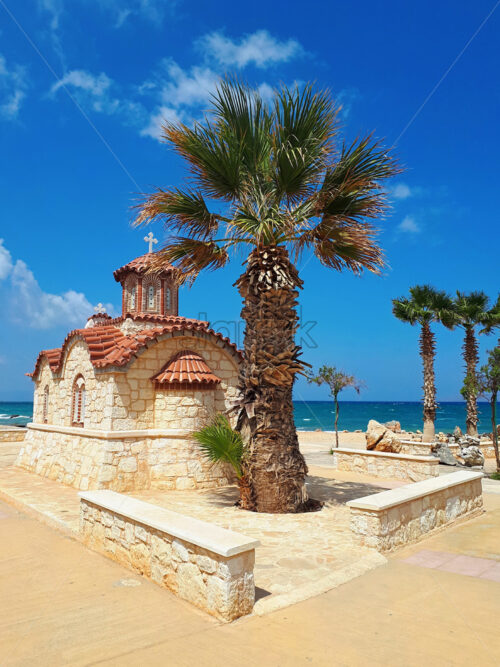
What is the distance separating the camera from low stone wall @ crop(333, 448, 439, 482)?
41.5 feet

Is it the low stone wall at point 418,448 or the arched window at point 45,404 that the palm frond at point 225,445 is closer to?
the arched window at point 45,404

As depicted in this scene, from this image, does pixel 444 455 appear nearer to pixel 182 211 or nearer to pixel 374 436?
pixel 374 436

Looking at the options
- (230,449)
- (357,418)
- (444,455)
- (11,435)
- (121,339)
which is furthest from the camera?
(357,418)

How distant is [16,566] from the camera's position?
640 centimetres

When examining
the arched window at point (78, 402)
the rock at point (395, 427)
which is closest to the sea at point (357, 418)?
the rock at point (395, 427)

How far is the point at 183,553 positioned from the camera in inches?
199

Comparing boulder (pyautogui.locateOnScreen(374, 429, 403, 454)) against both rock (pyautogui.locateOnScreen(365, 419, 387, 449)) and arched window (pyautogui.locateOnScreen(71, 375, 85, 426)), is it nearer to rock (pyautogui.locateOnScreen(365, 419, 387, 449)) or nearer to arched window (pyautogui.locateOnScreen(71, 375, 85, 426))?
rock (pyautogui.locateOnScreen(365, 419, 387, 449))

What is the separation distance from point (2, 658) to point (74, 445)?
8953 mm

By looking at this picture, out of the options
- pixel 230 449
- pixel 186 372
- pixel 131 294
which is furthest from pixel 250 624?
pixel 131 294

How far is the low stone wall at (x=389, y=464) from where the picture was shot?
12.7 m

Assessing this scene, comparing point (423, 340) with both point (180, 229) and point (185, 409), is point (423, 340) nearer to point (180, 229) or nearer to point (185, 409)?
point (185, 409)

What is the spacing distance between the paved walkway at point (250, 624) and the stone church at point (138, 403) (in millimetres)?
5068

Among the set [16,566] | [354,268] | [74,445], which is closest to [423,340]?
[354,268]

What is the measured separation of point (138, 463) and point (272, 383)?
4.63 metres
